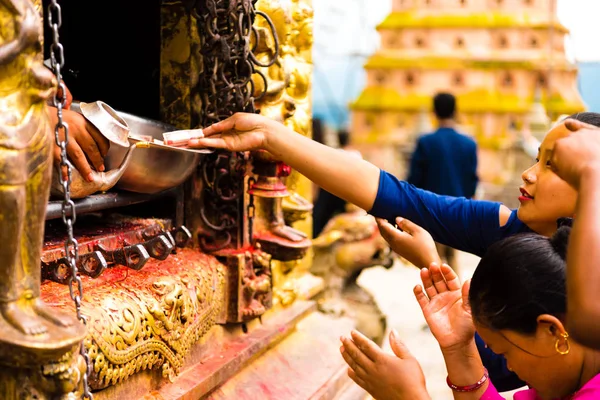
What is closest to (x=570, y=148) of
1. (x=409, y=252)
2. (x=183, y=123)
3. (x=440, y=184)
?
(x=409, y=252)

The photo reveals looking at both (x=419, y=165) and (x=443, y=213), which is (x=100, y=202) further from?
(x=419, y=165)

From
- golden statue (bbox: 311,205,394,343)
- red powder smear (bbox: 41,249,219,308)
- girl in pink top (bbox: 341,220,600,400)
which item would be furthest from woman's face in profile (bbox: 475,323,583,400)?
golden statue (bbox: 311,205,394,343)

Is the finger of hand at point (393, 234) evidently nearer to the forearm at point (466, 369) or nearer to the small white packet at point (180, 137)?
the forearm at point (466, 369)

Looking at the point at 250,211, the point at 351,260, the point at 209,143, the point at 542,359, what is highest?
the point at 209,143

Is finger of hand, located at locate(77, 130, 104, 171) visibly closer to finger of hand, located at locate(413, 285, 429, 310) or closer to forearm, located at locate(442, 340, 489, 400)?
finger of hand, located at locate(413, 285, 429, 310)

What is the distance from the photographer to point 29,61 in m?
1.52

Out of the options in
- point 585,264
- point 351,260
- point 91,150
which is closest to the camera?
point 585,264

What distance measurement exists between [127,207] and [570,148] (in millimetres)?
1714

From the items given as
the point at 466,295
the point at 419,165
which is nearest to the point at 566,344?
the point at 466,295

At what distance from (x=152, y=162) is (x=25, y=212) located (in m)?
0.79

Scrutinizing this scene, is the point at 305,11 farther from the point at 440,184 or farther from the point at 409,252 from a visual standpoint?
the point at 440,184

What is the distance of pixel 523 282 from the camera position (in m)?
1.59

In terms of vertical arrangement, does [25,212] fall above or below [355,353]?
above

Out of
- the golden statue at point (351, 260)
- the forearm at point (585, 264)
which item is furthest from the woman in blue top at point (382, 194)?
the golden statue at point (351, 260)
